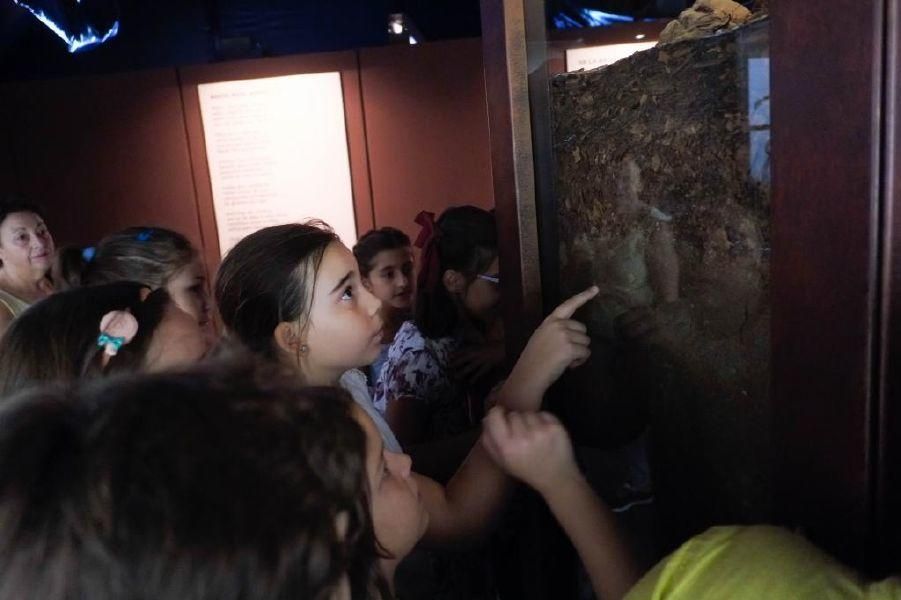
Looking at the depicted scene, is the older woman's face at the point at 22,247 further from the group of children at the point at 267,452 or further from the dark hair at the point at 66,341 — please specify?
the dark hair at the point at 66,341

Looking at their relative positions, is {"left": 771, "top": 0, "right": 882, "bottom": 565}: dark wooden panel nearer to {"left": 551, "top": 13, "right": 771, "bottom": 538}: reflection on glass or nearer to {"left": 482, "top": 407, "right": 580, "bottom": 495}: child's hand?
{"left": 551, "top": 13, "right": 771, "bottom": 538}: reflection on glass

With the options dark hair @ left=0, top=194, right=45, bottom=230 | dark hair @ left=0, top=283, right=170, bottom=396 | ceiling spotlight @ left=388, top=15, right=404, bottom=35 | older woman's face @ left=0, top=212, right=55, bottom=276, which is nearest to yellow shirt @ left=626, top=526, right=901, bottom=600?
dark hair @ left=0, top=283, right=170, bottom=396

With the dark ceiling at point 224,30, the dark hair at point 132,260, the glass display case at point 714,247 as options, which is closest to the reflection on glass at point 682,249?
the glass display case at point 714,247

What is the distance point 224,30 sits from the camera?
15.2 feet

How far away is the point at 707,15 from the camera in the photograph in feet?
2.57

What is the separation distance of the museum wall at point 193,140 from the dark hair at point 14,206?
1055 mm

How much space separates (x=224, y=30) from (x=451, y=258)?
3.55m

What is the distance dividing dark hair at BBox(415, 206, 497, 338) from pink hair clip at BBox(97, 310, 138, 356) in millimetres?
873

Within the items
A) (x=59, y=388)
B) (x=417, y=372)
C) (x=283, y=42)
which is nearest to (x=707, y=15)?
(x=59, y=388)

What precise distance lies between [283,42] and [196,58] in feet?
1.95

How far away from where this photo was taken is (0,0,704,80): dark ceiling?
458 cm

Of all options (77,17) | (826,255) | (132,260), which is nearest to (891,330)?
(826,255)

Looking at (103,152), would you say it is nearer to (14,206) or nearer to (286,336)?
(14,206)

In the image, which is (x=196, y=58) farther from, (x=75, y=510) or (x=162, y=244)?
(x=75, y=510)
